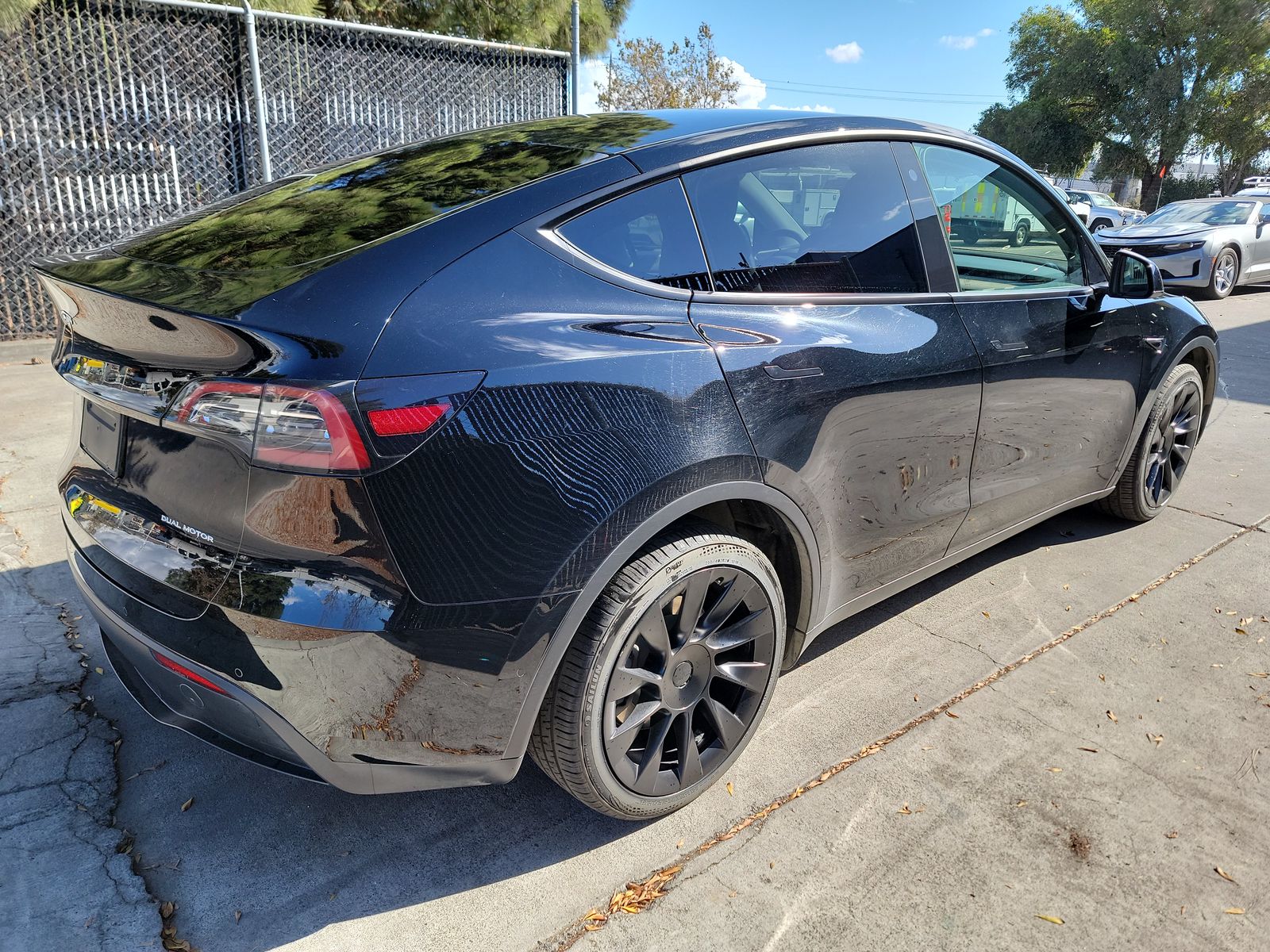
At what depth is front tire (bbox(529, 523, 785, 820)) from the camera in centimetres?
205

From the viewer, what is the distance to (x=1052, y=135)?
38.5 meters

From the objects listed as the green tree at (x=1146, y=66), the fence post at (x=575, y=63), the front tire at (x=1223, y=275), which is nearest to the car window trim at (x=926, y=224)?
the fence post at (x=575, y=63)

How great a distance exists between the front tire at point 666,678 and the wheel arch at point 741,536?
2.3 inches

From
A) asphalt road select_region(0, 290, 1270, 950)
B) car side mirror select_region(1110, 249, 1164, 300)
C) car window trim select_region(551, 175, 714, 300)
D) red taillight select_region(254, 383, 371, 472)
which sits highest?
car window trim select_region(551, 175, 714, 300)

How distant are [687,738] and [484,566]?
843 mm

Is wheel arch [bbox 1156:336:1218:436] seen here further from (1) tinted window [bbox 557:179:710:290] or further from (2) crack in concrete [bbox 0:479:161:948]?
(2) crack in concrete [bbox 0:479:161:948]

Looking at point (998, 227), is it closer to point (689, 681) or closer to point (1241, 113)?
point (689, 681)

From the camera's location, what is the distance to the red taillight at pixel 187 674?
1.87 m

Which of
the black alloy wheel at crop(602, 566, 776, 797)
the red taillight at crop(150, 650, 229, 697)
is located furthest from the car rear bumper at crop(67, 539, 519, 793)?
the black alloy wheel at crop(602, 566, 776, 797)

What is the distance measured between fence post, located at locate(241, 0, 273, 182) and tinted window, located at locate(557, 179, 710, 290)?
610cm

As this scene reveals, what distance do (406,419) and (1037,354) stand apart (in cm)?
240

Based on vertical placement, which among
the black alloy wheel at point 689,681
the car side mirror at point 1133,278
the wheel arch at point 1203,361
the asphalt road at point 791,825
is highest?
the car side mirror at point 1133,278

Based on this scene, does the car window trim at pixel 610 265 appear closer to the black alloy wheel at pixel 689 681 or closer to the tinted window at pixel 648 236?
the tinted window at pixel 648 236

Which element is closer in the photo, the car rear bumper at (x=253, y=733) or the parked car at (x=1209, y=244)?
the car rear bumper at (x=253, y=733)
